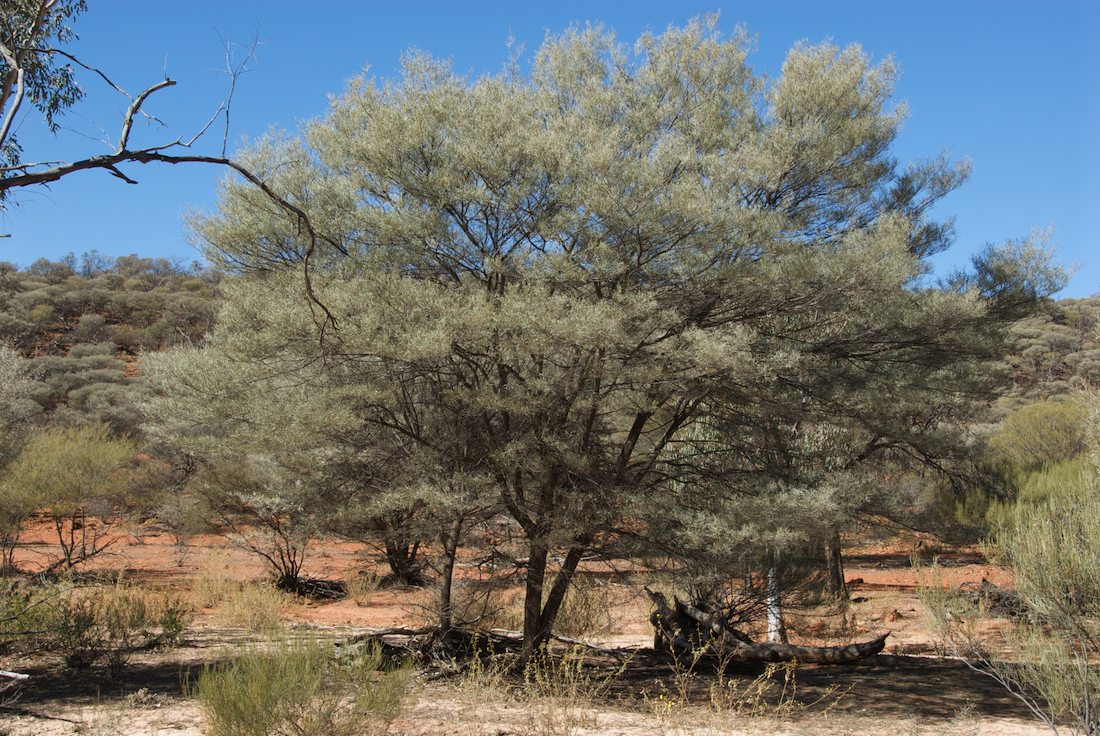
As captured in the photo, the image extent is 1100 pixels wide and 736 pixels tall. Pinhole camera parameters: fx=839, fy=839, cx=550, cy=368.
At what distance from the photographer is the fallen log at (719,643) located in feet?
35.3

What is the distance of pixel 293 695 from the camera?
5816 millimetres

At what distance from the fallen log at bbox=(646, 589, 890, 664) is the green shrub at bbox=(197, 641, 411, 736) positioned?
4.73m

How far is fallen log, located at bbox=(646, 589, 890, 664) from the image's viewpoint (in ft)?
35.3

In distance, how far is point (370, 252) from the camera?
926cm

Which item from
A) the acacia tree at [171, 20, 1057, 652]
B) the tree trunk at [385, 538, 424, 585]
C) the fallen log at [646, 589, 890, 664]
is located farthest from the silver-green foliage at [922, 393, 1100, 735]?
the tree trunk at [385, 538, 424, 585]

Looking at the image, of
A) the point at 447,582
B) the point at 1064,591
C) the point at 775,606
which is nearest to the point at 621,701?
the point at 447,582

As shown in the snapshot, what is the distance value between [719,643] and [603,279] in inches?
191

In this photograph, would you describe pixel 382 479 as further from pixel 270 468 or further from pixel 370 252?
pixel 270 468

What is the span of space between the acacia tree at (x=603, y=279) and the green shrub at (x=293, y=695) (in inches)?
110

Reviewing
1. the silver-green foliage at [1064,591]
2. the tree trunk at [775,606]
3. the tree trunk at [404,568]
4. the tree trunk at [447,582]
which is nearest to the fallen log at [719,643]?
the tree trunk at [775,606]

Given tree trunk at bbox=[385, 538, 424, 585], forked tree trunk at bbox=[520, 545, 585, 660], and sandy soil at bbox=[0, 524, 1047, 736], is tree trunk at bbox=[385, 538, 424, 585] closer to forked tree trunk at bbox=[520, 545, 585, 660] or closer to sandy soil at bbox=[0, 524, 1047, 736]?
sandy soil at bbox=[0, 524, 1047, 736]

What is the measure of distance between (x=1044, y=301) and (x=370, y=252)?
9106 millimetres

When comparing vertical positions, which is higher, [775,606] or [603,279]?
[603,279]

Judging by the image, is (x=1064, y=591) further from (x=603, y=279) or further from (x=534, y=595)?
(x=534, y=595)
